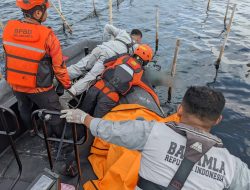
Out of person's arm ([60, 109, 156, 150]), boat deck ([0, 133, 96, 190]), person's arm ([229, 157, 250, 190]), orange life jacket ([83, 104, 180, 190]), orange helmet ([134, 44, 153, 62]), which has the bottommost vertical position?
boat deck ([0, 133, 96, 190])

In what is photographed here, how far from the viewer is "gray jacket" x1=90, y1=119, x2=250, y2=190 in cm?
242

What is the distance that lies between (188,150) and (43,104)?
308 cm

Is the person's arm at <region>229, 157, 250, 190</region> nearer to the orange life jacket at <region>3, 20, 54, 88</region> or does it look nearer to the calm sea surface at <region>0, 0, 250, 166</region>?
the orange life jacket at <region>3, 20, 54, 88</region>

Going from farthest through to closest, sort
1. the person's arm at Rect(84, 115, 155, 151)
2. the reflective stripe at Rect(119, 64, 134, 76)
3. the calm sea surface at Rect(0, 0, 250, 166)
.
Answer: the calm sea surface at Rect(0, 0, 250, 166) < the reflective stripe at Rect(119, 64, 134, 76) < the person's arm at Rect(84, 115, 155, 151)

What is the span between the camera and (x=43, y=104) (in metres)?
4.71

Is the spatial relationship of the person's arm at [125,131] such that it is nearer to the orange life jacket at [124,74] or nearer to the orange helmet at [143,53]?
the orange life jacket at [124,74]

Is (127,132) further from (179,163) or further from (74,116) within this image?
(74,116)

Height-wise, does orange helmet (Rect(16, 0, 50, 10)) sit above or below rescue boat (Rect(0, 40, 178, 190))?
above

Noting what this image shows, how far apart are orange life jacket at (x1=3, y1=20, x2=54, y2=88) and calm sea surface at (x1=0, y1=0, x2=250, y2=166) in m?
5.89

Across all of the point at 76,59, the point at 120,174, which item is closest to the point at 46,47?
the point at 120,174

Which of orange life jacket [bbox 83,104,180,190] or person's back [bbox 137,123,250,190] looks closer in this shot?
person's back [bbox 137,123,250,190]

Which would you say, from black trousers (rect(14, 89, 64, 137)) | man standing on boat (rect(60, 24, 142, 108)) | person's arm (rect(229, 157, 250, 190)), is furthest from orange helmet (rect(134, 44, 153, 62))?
person's arm (rect(229, 157, 250, 190))

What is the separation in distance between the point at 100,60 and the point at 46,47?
99.0 inches

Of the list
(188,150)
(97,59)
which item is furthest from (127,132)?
(97,59)
